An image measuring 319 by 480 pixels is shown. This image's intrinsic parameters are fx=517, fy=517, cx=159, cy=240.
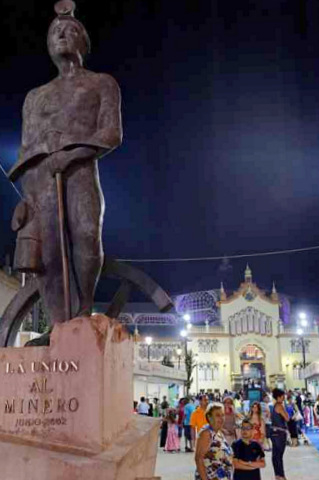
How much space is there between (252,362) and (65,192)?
5283cm

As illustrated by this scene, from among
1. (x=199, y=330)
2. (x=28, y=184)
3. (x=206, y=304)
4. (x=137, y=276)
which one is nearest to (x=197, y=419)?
Result: (x=137, y=276)

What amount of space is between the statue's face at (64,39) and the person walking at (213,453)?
351cm

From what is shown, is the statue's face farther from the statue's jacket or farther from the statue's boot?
the statue's boot

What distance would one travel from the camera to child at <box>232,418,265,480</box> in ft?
19.0

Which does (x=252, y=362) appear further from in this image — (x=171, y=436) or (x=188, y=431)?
(x=171, y=436)

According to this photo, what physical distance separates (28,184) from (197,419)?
35.9ft

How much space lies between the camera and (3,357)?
11.0ft

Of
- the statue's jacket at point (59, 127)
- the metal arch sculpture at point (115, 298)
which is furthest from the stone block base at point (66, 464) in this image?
the statue's jacket at point (59, 127)

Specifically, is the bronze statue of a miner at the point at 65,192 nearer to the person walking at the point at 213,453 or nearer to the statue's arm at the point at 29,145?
the statue's arm at the point at 29,145

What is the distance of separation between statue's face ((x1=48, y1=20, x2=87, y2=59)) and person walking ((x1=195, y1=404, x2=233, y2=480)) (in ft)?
11.5

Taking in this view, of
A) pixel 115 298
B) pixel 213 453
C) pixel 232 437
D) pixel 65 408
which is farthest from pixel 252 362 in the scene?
pixel 65 408

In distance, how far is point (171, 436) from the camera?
1498 centimetres

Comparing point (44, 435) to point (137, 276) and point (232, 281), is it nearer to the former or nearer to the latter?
point (137, 276)

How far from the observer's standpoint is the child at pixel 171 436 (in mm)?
14914
